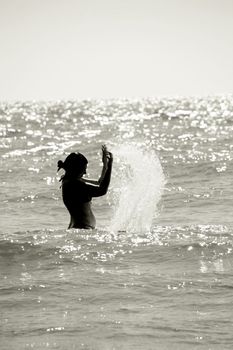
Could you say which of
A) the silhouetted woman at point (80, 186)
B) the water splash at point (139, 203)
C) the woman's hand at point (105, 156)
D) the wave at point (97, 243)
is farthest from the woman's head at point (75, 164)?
the water splash at point (139, 203)

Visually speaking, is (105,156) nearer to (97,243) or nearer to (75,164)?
(75,164)

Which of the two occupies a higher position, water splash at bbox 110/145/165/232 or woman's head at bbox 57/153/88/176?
woman's head at bbox 57/153/88/176

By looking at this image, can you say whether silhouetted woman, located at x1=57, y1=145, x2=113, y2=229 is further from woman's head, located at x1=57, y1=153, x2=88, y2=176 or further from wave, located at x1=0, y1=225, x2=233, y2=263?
wave, located at x1=0, y1=225, x2=233, y2=263

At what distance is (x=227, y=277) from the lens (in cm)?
797

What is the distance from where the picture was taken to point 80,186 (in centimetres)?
917

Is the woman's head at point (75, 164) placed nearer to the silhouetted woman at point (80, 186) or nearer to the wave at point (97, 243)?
the silhouetted woman at point (80, 186)

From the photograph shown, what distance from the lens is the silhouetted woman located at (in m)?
8.89

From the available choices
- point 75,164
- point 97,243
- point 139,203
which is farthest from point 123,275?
point 139,203

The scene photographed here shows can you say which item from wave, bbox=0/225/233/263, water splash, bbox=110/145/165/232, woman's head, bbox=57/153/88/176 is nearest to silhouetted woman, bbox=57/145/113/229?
woman's head, bbox=57/153/88/176

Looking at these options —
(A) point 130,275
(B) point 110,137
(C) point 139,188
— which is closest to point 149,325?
(A) point 130,275

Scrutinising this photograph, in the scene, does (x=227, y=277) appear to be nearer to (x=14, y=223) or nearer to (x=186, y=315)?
(x=186, y=315)

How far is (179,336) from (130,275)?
202cm

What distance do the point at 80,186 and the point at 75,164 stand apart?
30 centimetres

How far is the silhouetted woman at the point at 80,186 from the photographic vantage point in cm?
889
